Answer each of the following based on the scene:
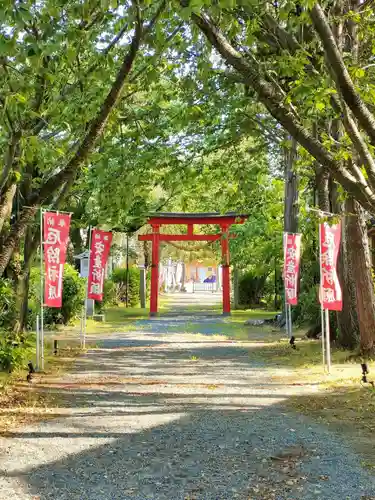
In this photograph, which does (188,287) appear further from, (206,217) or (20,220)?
(20,220)

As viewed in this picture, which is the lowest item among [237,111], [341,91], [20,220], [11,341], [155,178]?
[11,341]

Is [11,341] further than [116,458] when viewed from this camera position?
Yes

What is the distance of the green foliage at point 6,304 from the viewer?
29.4ft

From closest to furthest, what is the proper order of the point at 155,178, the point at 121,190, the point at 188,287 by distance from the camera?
the point at 121,190, the point at 155,178, the point at 188,287

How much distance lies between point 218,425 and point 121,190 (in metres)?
5.43

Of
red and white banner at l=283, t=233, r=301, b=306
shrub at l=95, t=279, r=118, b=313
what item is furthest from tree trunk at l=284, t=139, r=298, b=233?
shrub at l=95, t=279, r=118, b=313

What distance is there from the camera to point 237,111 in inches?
444

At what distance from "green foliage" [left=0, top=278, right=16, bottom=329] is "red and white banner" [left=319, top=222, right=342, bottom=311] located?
515 cm

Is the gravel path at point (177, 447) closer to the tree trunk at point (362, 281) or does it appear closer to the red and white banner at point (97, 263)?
the tree trunk at point (362, 281)

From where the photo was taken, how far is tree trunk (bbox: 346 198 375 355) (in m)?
10.2

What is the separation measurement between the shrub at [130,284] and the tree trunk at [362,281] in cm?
2163

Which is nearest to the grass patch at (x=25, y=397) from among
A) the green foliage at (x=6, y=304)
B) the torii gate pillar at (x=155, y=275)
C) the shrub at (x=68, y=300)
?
the green foliage at (x=6, y=304)

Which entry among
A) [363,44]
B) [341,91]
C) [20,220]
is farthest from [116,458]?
[363,44]

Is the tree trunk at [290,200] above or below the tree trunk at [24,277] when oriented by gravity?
above
